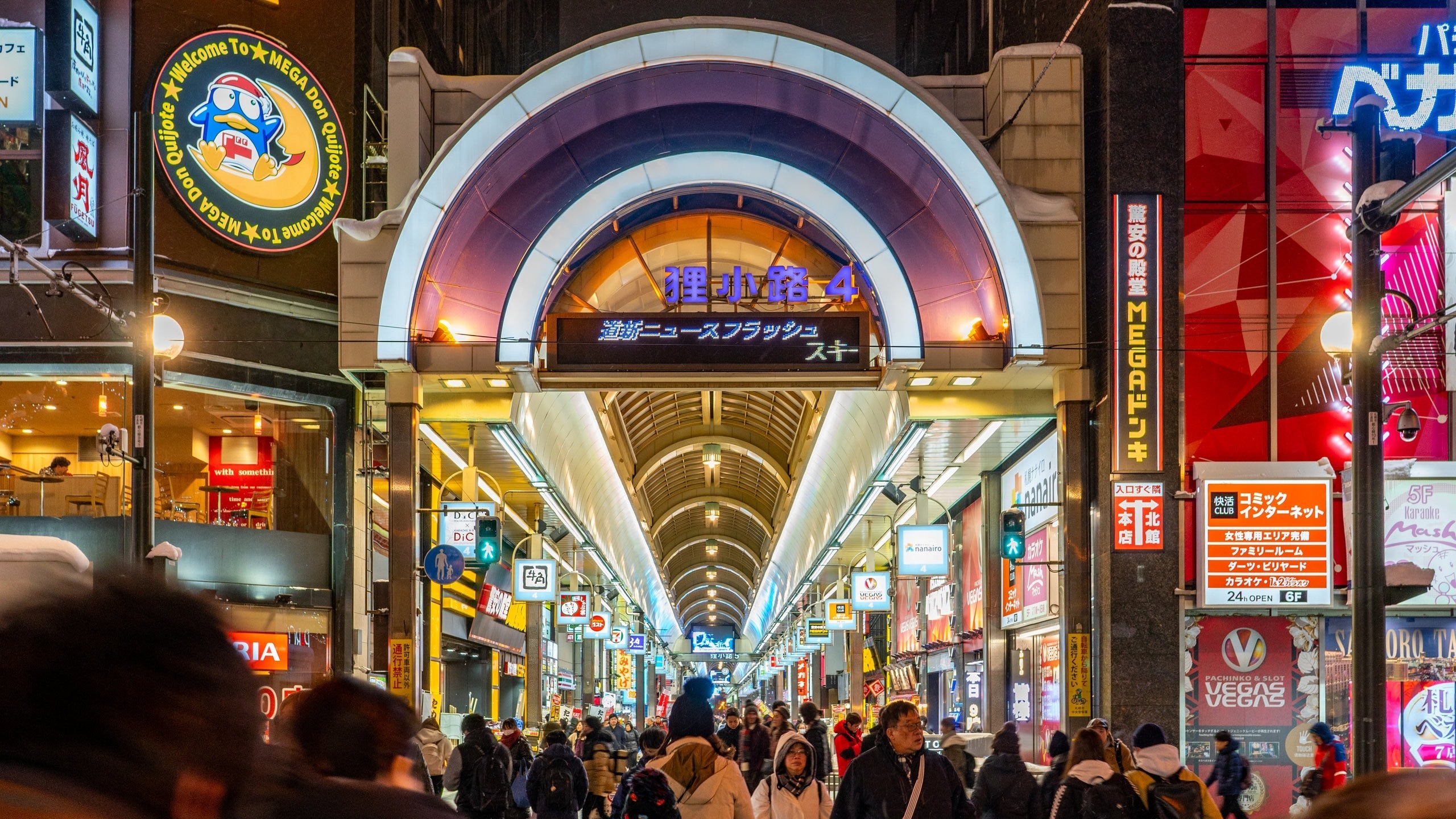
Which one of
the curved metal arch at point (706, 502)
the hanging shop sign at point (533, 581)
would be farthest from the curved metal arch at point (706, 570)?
the hanging shop sign at point (533, 581)

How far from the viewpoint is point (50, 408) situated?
18203 mm

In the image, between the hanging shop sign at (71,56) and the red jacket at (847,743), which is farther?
the red jacket at (847,743)

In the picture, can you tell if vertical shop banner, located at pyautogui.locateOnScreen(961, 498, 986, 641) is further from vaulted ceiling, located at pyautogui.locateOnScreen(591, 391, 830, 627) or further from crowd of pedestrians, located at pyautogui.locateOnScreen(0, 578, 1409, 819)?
crowd of pedestrians, located at pyautogui.locateOnScreen(0, 578, 1409, 819)

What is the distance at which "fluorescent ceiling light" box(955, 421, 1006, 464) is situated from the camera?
751 inches

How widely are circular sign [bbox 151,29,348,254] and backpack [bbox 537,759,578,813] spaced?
10.4m

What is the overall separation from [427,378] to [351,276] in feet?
5.31

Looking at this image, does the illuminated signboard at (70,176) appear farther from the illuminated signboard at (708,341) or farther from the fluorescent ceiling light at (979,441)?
the fluorescent ceiling light at (979,441)

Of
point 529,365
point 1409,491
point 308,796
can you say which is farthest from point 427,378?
point 308,796

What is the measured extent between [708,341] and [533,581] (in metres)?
10.9

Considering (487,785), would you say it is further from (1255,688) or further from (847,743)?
(1255,688)

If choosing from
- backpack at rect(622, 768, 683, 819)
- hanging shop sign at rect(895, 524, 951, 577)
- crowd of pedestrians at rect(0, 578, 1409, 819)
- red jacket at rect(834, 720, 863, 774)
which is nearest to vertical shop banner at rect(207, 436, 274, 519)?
red jacket at rect(834, 720, 863, 774)

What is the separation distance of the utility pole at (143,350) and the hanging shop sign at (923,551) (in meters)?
12.3

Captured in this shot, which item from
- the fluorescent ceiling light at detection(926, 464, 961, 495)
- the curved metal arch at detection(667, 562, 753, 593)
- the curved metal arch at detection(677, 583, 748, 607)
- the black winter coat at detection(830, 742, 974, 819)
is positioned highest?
the fluorescent ceiling light at detection(926, 464, 961, 495)

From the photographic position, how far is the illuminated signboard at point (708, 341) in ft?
54.6
